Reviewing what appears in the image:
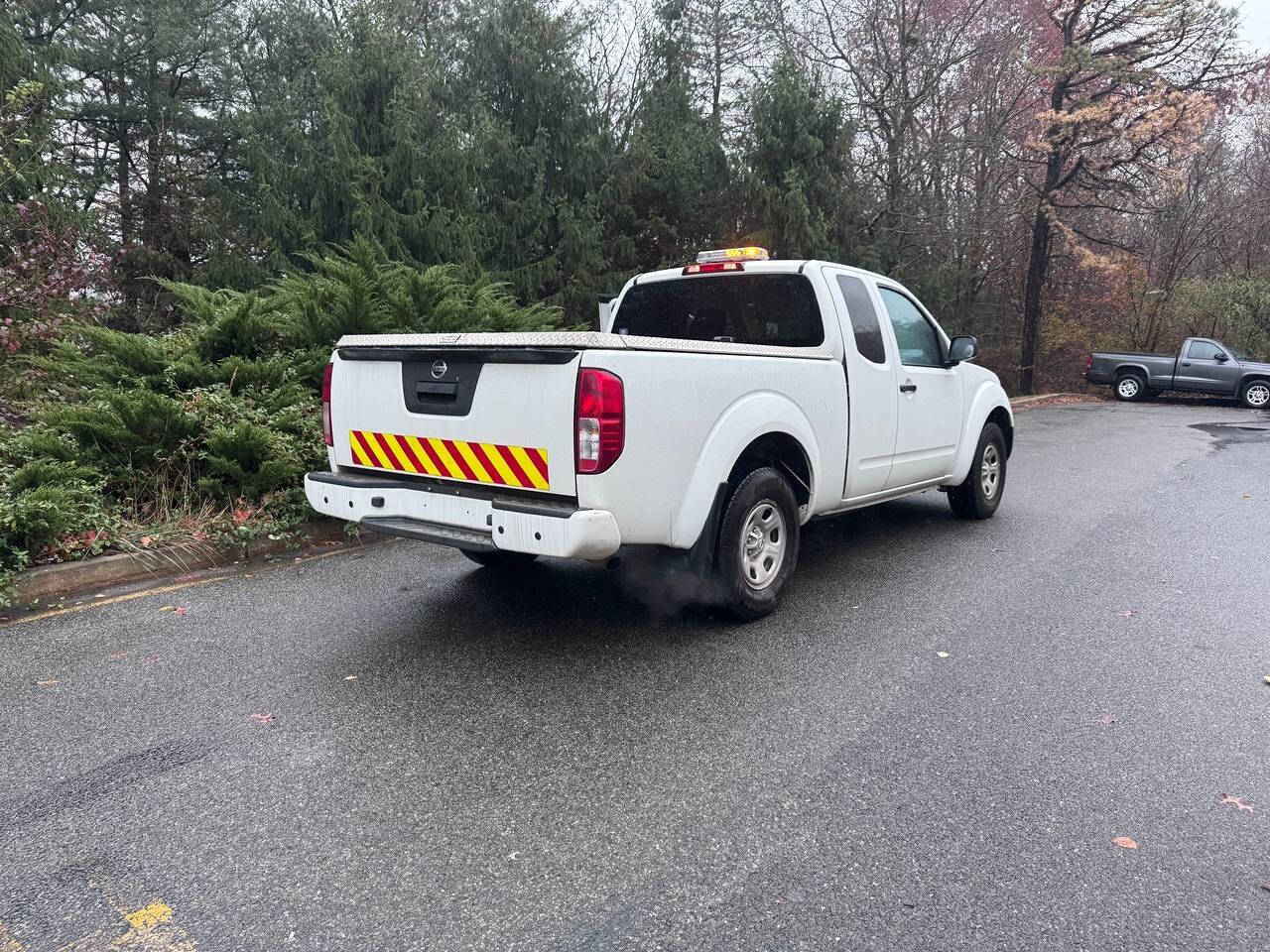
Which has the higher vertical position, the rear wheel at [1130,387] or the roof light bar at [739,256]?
the roof light bar at [739,256]

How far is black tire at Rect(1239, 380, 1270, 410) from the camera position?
19812 mm

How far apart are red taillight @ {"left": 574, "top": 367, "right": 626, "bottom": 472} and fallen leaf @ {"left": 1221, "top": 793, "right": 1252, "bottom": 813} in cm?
250

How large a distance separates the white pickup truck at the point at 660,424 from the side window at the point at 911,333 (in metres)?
0.02

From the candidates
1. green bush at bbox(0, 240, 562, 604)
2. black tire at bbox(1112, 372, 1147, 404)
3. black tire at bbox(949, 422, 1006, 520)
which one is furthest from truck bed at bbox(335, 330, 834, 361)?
black tire at bbox(1112, 372, 1147, 404)

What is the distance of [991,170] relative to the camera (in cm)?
2095

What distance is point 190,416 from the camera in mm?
6242

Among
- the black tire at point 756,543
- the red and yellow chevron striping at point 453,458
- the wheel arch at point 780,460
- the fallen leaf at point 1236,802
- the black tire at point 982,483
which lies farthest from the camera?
the black tire at point 982,483

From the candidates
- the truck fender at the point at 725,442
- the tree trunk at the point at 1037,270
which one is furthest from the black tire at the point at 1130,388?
the truck fender at the point at 725,442

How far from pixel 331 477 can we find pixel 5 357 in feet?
17.4

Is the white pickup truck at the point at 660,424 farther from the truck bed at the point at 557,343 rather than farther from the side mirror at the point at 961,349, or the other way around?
the side mirror at the point at 961,349

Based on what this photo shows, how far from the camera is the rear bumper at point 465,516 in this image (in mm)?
3547

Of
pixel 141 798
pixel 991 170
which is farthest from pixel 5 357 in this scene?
pixel 991 170

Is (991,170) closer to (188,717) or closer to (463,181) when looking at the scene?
(463,181)

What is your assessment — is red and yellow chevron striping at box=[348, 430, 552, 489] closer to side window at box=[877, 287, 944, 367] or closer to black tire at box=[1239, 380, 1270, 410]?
side window at box=[877, 287, 944, 367]
